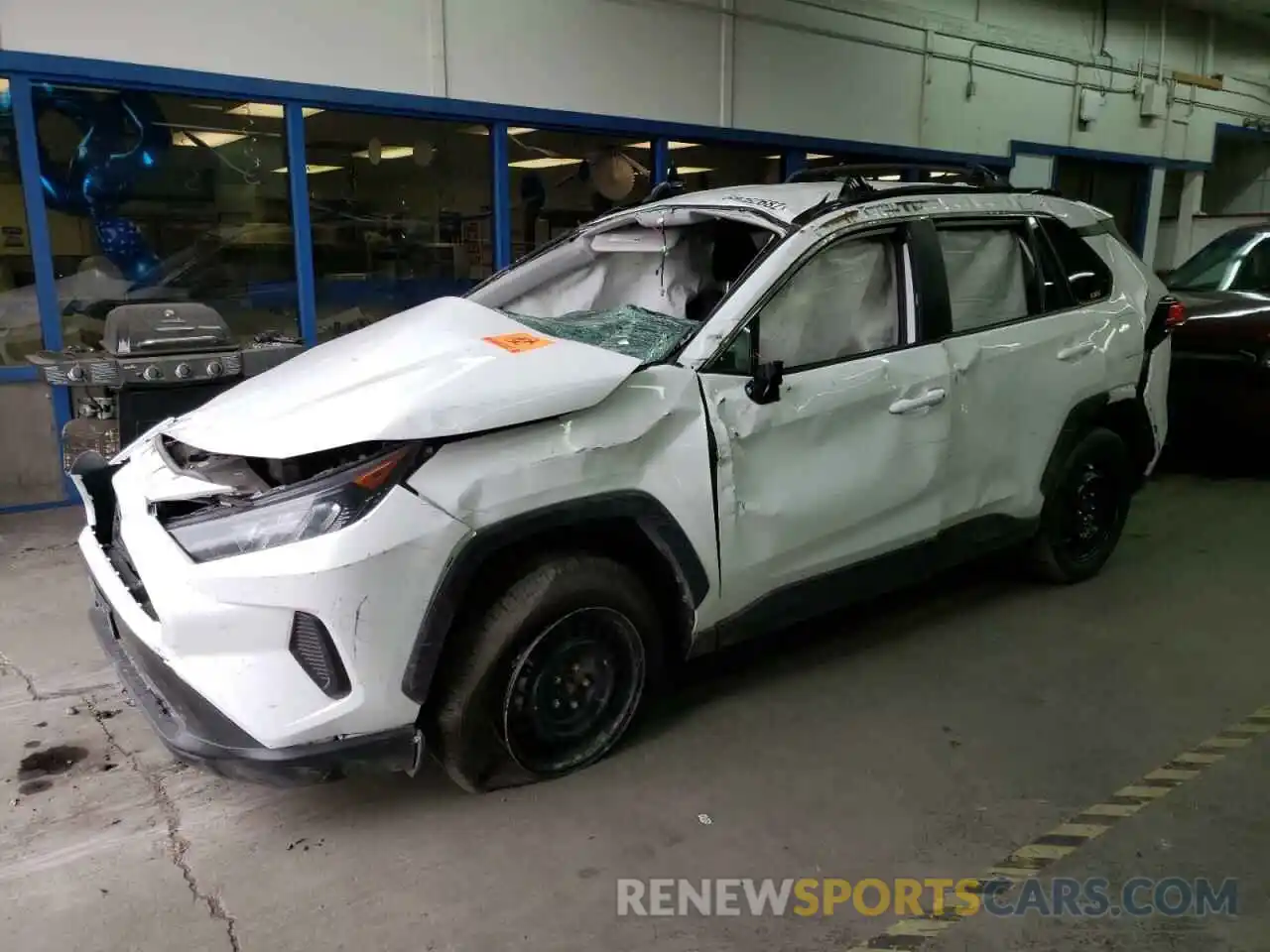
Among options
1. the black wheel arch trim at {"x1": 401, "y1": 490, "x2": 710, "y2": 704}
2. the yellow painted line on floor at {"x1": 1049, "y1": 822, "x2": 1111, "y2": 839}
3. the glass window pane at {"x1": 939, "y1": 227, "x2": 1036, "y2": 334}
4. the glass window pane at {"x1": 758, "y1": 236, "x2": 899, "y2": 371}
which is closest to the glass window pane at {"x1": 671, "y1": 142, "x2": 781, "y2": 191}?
the glass window pane at {"x1": 939, "y1": 227, "x2": 1036, "y2": 334}

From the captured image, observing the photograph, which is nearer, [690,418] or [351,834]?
[351,834]

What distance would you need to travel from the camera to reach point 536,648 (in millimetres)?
2680

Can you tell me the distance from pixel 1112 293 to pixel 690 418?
2.55 m

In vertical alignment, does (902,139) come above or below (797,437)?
above

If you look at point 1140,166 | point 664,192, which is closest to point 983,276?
point 664,192

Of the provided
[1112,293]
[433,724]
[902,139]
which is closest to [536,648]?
[433,724]

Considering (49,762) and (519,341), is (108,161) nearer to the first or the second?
(49,762)

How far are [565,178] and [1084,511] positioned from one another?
522 cm

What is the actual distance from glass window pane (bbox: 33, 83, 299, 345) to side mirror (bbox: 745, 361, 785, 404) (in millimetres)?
4550

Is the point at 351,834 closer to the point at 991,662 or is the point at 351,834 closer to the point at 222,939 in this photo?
the point at 222,939

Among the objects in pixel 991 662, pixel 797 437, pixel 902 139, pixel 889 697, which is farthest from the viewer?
pixel 902 139

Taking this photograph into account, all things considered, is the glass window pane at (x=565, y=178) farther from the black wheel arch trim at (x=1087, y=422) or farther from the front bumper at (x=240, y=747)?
the front bumper at (x=240, y=747)

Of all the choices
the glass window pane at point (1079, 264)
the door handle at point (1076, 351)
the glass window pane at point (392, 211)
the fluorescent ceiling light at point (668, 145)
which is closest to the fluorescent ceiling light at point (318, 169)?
the glass window pane at point (392, 211)

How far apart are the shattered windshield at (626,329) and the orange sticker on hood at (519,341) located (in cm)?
25
